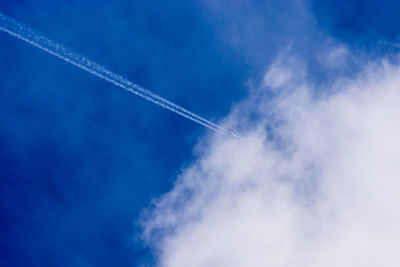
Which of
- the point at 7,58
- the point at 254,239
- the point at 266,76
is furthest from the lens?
the point at 254,239

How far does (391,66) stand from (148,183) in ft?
70.9

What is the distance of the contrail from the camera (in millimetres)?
18203

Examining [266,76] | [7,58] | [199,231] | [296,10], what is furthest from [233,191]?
[7,58]

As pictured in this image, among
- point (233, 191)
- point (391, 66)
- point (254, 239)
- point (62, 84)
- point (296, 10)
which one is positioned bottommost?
point (254, 239)

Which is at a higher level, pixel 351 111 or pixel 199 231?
pixel 351 111

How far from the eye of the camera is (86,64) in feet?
66.1

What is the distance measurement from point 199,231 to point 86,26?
19.1 metres

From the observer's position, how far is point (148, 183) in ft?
69.8

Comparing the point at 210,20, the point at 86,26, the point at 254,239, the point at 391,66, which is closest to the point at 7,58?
the point at 86,26

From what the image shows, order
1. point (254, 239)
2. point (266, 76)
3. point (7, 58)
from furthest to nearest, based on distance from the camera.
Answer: point (254, 239)
point (266, 76)
point (7, 58)

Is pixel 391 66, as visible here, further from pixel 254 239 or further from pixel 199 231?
pixel 199 231

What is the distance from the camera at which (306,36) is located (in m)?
20.9

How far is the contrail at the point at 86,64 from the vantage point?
18.2m

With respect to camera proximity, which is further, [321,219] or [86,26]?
[321,219]
